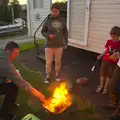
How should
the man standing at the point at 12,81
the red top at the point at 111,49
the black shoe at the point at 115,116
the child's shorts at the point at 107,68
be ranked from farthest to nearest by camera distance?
the child's shorts at the point at 107,68
the red top at the point at 111,49
the black shoe at the point at 115,116
the man standing at the point at 12,81

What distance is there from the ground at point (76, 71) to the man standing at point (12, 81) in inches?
25.3

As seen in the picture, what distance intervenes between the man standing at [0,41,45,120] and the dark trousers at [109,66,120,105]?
1.35 m

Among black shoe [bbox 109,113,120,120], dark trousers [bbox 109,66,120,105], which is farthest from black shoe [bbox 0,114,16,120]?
dark trousers [bbox 109,66,120,105]

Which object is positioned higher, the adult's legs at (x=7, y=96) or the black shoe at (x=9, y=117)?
the adult's legs at (x=7, y=96)

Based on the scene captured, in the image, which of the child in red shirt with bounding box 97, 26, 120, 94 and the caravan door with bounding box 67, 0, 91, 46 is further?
the caravan door with bounding box 67, 0, 91, 46

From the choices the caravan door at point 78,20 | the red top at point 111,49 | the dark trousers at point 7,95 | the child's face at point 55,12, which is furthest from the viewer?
the caravan door at point 78,20

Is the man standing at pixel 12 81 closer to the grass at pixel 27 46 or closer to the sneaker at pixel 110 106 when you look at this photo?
the sneaker at pixel 110 106

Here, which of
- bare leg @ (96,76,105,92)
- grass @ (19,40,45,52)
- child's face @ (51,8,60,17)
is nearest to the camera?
bare leg @ (96,76,105,92)

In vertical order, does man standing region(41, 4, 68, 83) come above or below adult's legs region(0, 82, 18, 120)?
above

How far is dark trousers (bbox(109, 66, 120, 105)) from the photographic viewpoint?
353 centimetres

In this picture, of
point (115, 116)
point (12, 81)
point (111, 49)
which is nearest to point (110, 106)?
point (115, 116)

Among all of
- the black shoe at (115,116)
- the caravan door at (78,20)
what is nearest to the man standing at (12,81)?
the black shoe at (115,116)

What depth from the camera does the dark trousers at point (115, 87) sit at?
3.53 metres

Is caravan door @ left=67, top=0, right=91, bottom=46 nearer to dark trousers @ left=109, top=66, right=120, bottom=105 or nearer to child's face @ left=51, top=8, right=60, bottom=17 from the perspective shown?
child's face @ left=51, top=8, right=60, bottom=17
